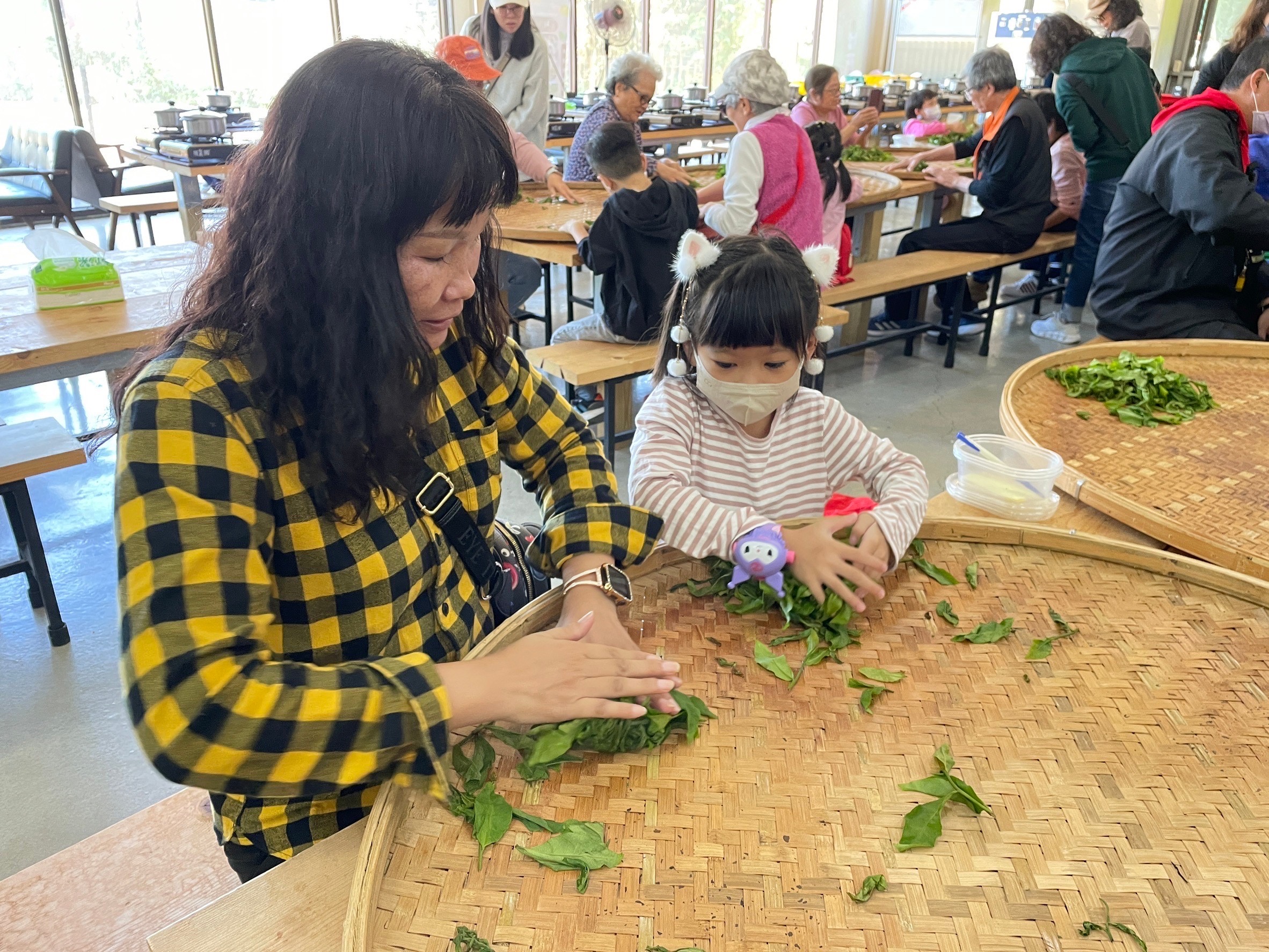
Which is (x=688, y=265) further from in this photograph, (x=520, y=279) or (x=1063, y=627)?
(x=520, y=279)

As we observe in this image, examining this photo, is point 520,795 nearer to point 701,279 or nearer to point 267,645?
point 267,645

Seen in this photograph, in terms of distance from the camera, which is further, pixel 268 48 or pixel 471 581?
pixel 268 48

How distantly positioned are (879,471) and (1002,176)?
351cm

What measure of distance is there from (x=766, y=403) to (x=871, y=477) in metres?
0.25

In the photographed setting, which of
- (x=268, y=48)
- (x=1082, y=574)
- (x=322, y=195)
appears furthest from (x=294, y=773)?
(x=268, y=48)

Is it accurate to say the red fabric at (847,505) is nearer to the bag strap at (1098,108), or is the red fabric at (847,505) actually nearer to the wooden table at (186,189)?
the bag strap at (1098,108)

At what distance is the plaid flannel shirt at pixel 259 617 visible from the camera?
0.76 meters

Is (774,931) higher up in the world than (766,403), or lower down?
lower down

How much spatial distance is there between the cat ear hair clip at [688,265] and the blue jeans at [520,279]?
→ 8.70 ft

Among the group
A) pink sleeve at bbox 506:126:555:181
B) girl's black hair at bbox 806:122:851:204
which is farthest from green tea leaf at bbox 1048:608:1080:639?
pink sleeve at bbox 506:126:555:181

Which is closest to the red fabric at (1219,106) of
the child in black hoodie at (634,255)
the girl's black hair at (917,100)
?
the child in black hoodie at (634,255)

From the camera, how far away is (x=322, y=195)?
0.79 meters

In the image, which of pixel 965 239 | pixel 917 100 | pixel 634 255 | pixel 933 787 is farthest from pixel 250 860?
pixel 917 100

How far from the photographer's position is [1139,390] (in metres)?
2.11
